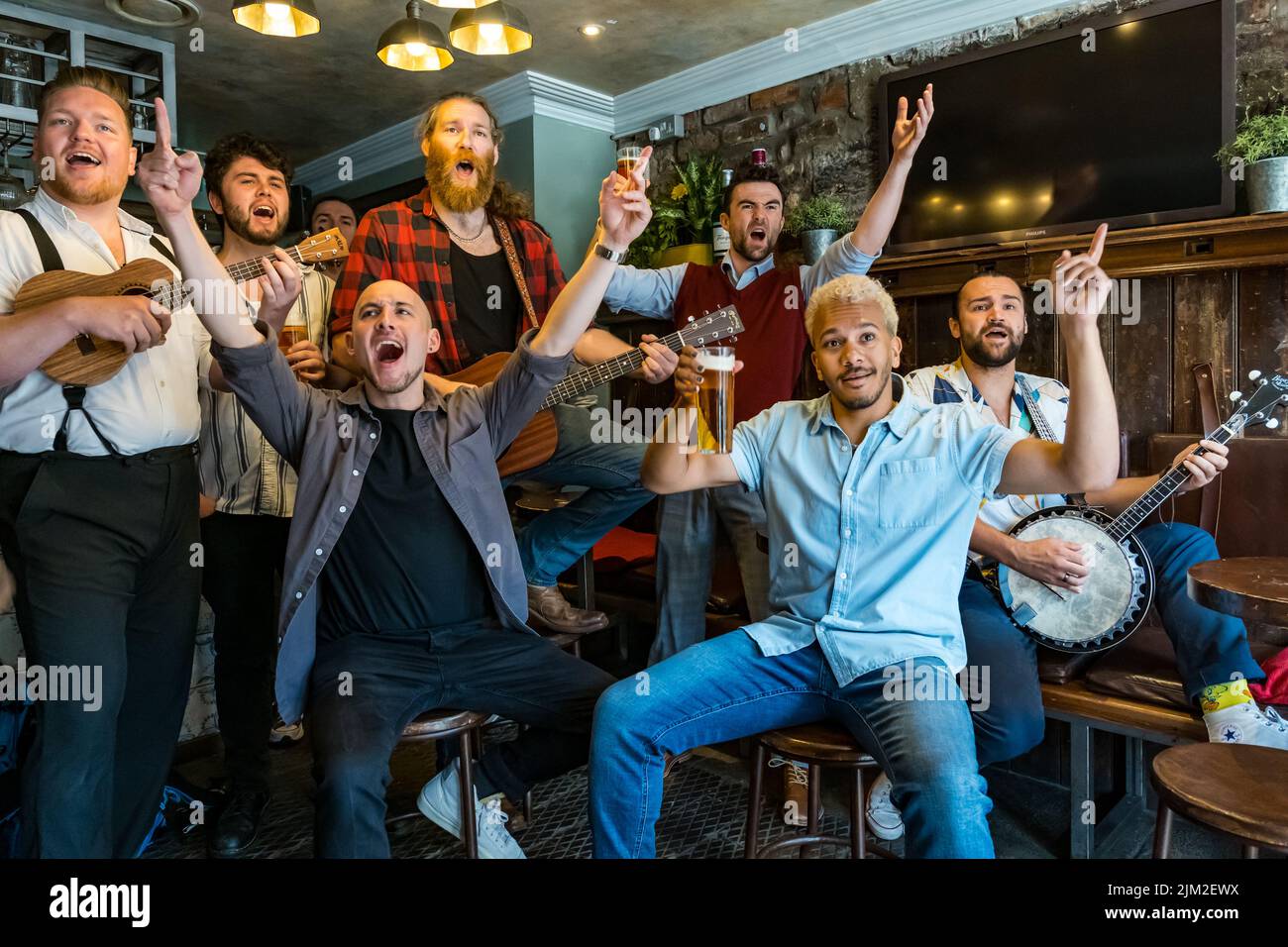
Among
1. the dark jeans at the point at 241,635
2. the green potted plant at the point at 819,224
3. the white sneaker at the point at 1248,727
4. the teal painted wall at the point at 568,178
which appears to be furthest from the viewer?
the teal painted wall at the point at 568,178

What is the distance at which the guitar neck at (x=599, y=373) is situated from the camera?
251 cm

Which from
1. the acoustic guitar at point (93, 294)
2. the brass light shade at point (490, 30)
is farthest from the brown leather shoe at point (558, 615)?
the brass light shade at point (490, 30)

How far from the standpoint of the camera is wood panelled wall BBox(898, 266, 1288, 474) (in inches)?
123

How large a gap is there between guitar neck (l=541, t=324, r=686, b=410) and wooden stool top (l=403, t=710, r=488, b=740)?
925 mm

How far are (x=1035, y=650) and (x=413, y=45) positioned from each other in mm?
2853

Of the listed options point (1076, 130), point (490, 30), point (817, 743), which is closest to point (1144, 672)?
point (817, 743)

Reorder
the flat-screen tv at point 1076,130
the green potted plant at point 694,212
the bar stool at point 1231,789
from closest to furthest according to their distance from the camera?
the bar stool at point 1231,789
the flat-screen tv at point 1076,130
the green potted plant at point 694,212

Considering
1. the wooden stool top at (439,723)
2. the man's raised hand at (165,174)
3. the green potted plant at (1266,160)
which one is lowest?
the wooden stool top at (439,723)

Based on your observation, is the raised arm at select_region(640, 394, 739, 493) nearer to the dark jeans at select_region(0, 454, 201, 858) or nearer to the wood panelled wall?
Result: the dark jeans at select_region(0, 454, 201, 858)

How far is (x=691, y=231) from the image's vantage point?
16.1ft

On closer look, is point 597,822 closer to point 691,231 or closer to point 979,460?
point 979,460

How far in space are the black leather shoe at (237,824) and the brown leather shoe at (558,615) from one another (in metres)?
0.92

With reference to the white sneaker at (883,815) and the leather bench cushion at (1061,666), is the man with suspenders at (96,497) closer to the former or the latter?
the white sneaker at (883,815)
